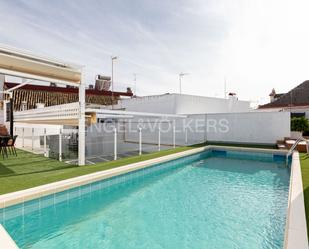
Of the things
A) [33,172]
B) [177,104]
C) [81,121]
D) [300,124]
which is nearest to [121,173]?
[81,121]

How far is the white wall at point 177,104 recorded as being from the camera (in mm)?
22641

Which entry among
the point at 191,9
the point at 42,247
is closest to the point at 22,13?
the point at 191,9

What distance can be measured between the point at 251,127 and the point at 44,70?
1629cm

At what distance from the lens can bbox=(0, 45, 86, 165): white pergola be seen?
292 inches

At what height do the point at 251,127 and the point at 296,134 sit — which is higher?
the point at 251,127

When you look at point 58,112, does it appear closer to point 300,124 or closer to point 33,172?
point 33,172

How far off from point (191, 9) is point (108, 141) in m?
13.3

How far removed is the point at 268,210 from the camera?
6.15 meters

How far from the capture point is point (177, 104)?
22.4m

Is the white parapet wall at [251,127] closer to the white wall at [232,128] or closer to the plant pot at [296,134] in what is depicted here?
the white wall at [232,128]

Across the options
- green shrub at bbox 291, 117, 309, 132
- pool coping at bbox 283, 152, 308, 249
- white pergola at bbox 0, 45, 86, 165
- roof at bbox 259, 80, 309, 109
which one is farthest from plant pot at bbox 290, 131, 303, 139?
white pergola at bbox 0, 45, 86, 165

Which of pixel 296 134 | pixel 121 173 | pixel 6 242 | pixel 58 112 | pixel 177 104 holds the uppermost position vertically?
pixel 177 104

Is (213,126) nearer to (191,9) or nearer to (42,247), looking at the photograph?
(191,9)

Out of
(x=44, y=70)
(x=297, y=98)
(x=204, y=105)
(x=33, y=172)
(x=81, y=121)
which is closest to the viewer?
(x=33, y=172)
